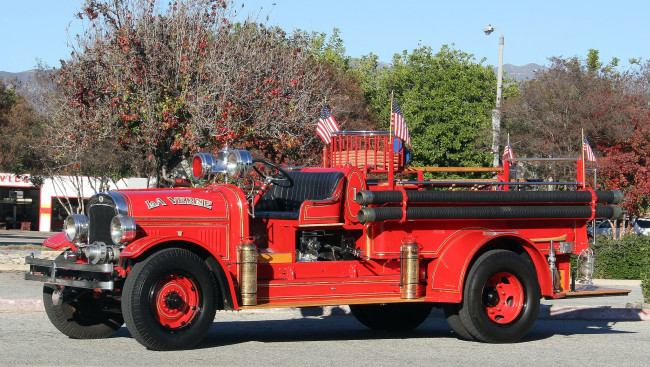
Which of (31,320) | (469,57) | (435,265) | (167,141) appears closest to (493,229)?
(435,265)

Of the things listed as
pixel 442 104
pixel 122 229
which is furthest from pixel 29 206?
pixel 122 229

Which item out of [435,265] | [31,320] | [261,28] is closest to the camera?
[435,265]

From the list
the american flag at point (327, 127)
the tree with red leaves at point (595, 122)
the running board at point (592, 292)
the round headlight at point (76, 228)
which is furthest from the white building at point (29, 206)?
the running board at point (592, 292)

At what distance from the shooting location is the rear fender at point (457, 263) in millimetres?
8914

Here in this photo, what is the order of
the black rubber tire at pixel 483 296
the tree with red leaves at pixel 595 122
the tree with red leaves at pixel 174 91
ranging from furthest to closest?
the tree with red leaves at pixel 595 122 → the tree with red leaves at pixel 174 91 → the black rubber tire at pixel 483 296

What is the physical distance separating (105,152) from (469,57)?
2606cm

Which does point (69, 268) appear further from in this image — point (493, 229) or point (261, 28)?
point (261, 28)

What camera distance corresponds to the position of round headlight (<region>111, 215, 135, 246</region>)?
25.3 feet

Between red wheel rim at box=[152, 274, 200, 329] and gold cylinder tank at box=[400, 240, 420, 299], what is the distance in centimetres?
228

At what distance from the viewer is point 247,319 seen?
36.0ft

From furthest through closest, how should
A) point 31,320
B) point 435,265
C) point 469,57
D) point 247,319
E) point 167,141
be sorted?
1. point 469,57
2. point 167,141
3. point 247,319
4. point 31,320
5. point 435,265

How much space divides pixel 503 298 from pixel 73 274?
454cm

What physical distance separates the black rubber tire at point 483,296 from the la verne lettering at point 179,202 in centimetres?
290

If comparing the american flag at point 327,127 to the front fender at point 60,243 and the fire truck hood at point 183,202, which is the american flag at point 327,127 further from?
the front fender at point 60,243
